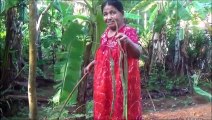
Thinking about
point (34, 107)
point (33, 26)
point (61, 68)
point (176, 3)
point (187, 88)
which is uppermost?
point (176, 3)

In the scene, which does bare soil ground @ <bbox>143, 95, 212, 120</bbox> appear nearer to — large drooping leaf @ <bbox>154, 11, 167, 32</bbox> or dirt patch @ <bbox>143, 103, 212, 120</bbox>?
dirt patch @ <bbox>143, 103, 212, 120</bbox>

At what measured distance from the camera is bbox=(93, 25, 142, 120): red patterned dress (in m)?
2.08

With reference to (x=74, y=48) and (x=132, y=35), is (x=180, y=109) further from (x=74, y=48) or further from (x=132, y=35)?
(x=132, y=35)

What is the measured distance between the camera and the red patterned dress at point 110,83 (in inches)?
82.0

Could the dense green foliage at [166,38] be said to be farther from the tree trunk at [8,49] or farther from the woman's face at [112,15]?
the woman's face at [112,15]

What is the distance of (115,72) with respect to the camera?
209 cm

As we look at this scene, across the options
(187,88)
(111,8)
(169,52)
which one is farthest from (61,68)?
(169,52)

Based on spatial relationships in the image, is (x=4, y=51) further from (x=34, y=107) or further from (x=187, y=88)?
(x=187, y=88)

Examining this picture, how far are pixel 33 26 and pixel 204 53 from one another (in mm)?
5735

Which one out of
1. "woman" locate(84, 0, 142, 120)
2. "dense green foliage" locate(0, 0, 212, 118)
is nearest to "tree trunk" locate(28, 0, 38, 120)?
"woman" locate(84, 0, 142, 120)

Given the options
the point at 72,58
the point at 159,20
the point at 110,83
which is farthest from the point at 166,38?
the point at 110,83

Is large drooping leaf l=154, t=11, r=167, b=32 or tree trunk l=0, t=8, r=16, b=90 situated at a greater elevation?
large drooping leaf l=154, t=11, r=167, b=32

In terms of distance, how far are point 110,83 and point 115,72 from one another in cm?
11

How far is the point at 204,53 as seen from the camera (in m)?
7.05
